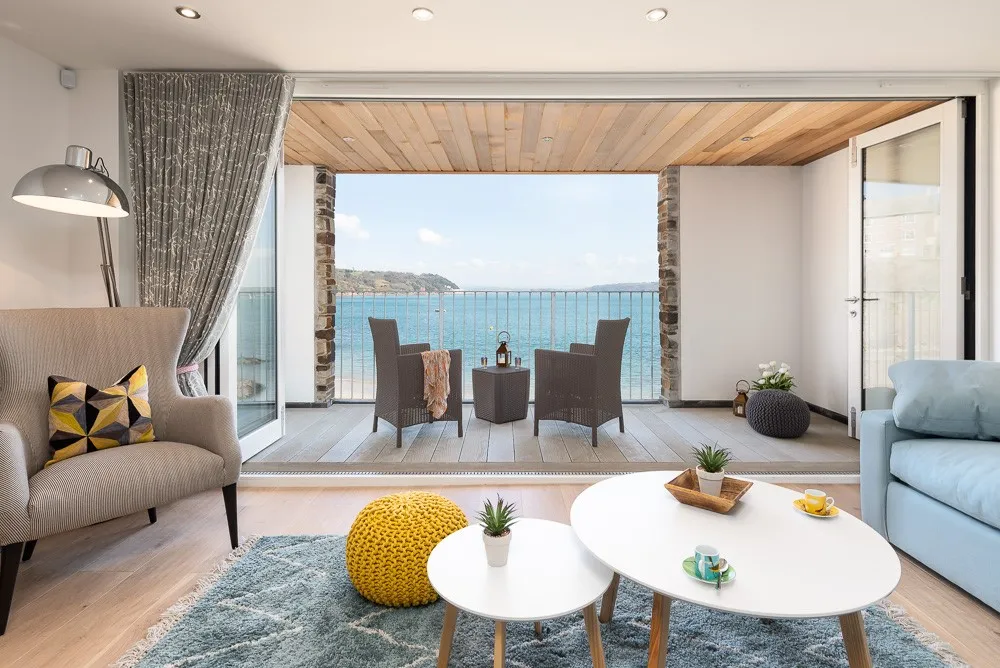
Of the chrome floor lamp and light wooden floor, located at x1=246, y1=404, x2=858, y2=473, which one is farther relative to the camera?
light wooden floor, located at x1=246, y1=404, x2=858, y2=473

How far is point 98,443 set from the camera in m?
2.17

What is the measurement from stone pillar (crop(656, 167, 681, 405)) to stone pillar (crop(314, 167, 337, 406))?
3.26 metres

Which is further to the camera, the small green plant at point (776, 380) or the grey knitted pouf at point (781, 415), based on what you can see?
the small green plant at point (776, 380)

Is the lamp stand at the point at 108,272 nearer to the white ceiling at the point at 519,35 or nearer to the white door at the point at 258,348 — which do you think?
the white door at the point at 258,348

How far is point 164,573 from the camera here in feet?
6.84

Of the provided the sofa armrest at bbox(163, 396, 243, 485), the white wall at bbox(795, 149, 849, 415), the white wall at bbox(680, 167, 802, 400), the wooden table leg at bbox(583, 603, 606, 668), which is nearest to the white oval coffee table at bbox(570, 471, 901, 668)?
the wooden table leg at bbox(583, 603, 606, 668)

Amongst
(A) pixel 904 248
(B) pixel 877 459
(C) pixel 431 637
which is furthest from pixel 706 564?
(A) pixel 904 248

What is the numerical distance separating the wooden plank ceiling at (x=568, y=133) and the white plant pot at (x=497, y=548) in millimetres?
2654

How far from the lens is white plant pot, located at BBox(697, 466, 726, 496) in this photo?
66.8 inches

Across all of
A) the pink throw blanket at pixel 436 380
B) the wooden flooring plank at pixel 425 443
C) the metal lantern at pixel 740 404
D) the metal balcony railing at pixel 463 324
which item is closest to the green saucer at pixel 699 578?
the wooden flooring plank at pixel 425 443

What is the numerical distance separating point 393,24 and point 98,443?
2.27 m

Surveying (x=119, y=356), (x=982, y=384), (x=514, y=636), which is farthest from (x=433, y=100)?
(x=982, y=384)

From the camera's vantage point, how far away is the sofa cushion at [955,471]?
69.4 inches

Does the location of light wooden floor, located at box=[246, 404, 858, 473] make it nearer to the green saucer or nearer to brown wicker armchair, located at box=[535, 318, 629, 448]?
brown wicker armchair, located at box=[535, 318, 629, 448]
